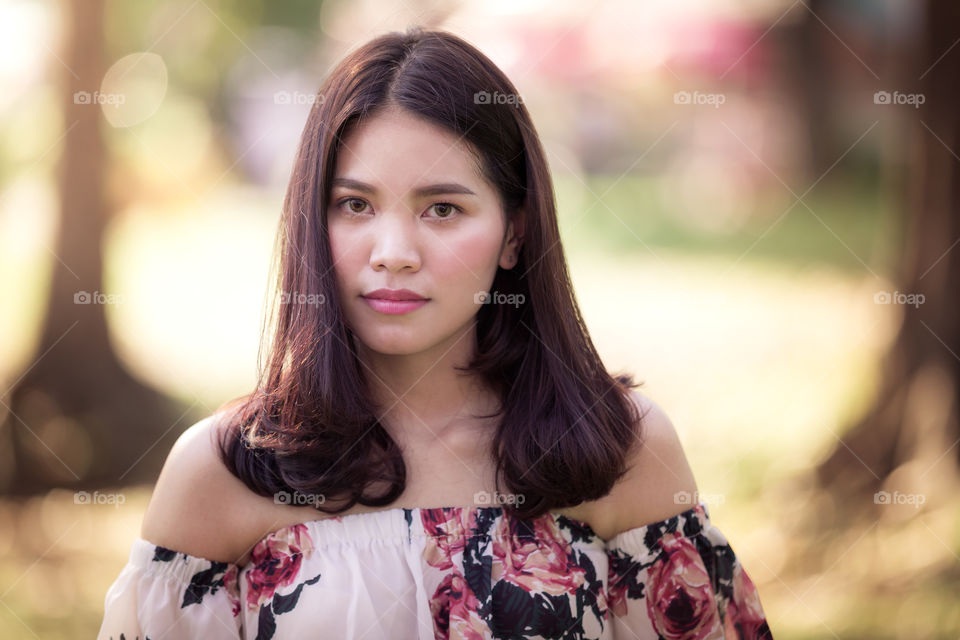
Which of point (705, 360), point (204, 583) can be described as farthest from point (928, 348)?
point (204, 583)

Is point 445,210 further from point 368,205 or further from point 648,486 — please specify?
point 648,486

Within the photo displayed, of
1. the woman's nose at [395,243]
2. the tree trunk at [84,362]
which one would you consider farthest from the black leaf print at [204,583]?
the tree trunk at [84,362]

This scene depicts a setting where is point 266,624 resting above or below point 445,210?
below

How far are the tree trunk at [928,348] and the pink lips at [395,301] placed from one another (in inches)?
108

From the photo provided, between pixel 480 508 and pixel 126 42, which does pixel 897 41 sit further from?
pixel 126 42

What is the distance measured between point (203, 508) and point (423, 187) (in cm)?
74

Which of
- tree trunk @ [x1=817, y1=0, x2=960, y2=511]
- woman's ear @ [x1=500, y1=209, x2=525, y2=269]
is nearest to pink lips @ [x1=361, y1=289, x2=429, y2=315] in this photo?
woman's ear @ [x1=500, y1=209, x2=525, y2=269]

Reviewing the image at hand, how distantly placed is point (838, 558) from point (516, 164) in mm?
2595

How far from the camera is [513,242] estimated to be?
185 centimetres

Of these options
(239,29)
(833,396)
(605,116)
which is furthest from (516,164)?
(605,116)

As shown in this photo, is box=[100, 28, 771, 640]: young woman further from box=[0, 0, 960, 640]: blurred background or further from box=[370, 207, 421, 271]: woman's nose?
box=[0, 0, 960, 640]: blurred background

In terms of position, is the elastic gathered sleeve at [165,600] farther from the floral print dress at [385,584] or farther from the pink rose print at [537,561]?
the pink rose print at [537,561]

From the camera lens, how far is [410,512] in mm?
1641

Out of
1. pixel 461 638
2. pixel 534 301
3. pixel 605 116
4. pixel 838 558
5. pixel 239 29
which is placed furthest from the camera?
pixel 605 116
